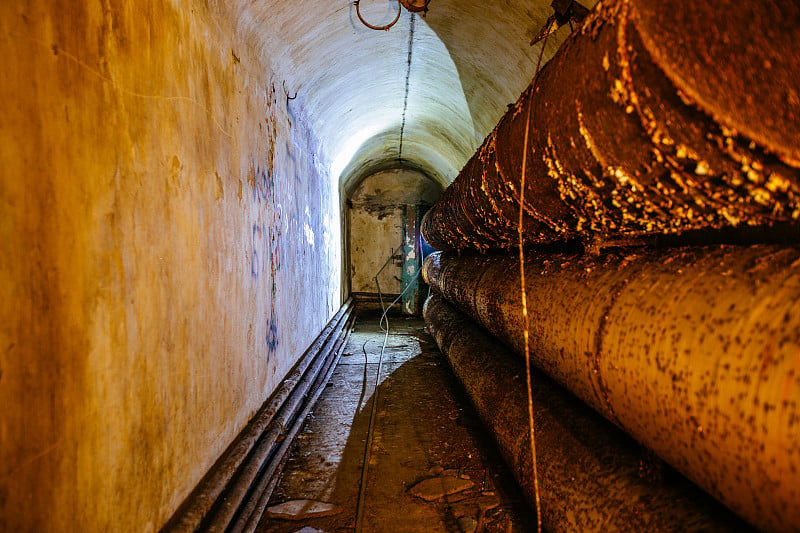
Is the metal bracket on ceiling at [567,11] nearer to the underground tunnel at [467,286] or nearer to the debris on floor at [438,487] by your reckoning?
the underground tunnel at [467,286]

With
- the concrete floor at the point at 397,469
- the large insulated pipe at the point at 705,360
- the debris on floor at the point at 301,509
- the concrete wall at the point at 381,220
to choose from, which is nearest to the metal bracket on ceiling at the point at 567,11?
the large insulated pipe at the point at 705,360

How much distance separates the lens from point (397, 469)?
114 inches

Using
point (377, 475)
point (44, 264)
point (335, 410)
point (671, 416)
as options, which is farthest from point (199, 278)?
point (335, 410)

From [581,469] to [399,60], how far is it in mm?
4293

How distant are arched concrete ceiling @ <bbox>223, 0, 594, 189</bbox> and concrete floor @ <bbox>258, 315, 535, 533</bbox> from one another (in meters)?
2.86

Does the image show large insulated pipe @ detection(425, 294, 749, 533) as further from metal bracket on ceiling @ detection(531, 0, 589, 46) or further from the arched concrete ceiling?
the arched concrete ceiling

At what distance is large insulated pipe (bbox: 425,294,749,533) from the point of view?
1.20 metres

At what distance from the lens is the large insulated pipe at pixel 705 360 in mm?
810

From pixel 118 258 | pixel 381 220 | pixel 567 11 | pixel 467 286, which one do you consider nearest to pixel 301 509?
pixel 118 258

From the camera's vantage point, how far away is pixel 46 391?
3.74 ft

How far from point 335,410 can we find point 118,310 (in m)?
2.88

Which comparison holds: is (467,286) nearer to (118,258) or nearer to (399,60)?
(399,60)

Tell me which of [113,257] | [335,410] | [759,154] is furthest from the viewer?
[335,410]

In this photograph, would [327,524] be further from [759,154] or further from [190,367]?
[759,154]
